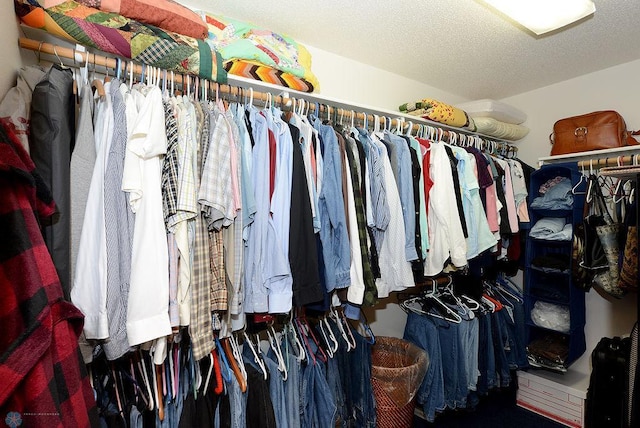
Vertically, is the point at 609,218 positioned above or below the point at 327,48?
below

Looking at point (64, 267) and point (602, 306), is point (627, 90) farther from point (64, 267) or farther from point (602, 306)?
point (64, 267)

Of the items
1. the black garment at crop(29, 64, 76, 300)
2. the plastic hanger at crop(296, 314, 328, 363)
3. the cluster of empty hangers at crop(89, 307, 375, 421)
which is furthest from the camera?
the plastic hanger at crop(296, 314, 328, 363)

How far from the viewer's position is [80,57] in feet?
3.46

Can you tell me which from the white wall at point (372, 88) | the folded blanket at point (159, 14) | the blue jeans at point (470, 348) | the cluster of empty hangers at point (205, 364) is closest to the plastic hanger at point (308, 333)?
the cluster of empty hangers at point (205, 364)

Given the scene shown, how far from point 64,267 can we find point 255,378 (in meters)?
0.90

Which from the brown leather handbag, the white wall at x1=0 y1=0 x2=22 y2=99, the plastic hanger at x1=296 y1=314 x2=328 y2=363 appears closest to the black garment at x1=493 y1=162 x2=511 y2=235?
the brown leather handbag

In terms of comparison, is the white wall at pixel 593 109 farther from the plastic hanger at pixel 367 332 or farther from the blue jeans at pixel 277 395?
the blue jeans at pixel 277 395

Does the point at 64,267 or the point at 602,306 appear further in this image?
the point at 602,306

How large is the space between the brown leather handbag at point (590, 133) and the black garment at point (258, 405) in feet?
8.20

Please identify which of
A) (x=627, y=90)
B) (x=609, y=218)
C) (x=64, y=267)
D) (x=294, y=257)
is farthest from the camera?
(x=627, y=90)

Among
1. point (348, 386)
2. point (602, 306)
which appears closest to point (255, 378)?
point (348, 386)

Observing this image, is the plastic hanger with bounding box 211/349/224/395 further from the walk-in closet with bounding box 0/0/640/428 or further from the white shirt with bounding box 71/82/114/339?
the white shirt with bounding box 71/82/114/339

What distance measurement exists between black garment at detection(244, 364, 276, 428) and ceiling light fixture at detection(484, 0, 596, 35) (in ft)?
6.48

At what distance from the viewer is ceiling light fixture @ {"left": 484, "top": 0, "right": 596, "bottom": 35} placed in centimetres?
145
